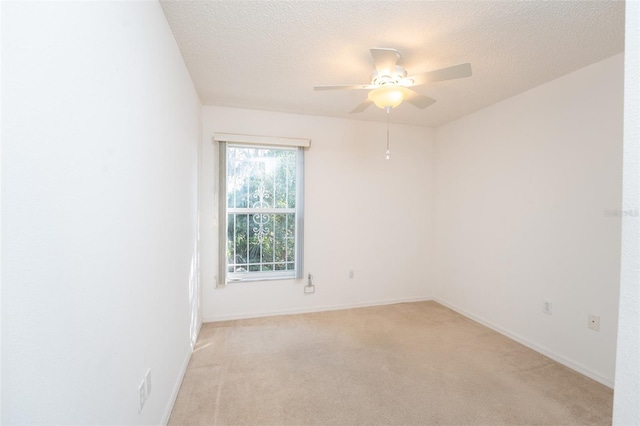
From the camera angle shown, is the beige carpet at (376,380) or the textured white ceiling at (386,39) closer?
the textured white ceiling at (386,39)

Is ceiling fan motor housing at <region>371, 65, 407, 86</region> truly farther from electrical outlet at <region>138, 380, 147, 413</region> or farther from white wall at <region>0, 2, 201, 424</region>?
electrical outlet at <region>138, 380, 147, 413</region>

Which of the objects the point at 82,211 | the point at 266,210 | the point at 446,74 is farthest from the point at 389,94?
the point at 266,210

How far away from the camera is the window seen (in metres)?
3.35

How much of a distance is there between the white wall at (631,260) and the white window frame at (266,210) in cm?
297

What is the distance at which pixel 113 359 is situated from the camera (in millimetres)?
1043

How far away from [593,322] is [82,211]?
3.32m

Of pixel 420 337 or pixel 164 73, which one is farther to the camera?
pixel 420 337

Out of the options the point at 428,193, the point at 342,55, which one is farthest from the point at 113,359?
the point at 428,193

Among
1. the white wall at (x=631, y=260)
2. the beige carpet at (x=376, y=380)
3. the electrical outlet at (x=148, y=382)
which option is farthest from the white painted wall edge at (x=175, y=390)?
the white wall at (x=631, y=260)

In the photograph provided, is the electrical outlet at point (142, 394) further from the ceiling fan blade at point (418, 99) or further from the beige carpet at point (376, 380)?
the ceiling fan blade at point (418, 99)

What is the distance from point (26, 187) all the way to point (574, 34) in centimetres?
287

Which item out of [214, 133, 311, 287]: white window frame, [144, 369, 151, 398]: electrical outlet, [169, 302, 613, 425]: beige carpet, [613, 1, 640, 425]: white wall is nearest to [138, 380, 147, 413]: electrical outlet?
[144, 369, 151, 398]: electrical outlet

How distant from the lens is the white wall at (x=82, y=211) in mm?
611

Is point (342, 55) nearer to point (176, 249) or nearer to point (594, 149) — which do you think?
point (176, 249)
